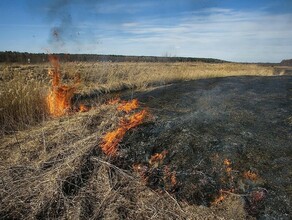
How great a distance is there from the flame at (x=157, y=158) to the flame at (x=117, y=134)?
1.86 feet

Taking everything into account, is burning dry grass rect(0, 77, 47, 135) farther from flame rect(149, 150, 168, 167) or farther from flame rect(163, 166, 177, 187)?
flame rect(163, 166, 177, 187)

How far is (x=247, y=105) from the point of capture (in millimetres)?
5934

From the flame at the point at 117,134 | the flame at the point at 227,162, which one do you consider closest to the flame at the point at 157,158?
the flame at the point at 117,134

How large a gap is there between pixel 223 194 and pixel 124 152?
5.02ft

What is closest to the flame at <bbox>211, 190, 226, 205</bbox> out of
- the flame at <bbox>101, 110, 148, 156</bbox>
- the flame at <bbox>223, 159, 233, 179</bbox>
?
the flame at <bbox>223, 159, 233, 179</bbox>

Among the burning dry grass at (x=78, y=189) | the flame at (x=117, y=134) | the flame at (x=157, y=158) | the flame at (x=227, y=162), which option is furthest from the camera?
the flame at (x=117, y=134)

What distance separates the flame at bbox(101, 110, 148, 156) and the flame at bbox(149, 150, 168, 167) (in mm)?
566

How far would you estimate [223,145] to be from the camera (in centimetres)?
427

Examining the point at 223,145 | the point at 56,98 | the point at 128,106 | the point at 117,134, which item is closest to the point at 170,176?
the point at 223,145

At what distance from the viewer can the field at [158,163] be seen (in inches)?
137

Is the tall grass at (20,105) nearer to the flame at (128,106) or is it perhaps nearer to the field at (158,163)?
the field at (158,163)

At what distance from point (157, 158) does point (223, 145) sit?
970 millimetres

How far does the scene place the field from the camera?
3473mm

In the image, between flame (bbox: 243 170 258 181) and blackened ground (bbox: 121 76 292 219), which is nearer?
Result: blackened ground (bbox: 121 76 292 219)
